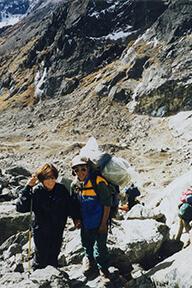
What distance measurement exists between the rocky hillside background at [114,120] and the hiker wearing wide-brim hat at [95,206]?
0.42 m

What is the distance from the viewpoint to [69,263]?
3938 millimetres

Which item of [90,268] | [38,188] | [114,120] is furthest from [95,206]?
[114,120]

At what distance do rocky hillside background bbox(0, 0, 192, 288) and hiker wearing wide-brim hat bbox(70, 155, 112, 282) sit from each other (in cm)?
42

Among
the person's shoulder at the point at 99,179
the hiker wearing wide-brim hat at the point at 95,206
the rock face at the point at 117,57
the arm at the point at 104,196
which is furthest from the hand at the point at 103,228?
the rock face at the point at 117,57

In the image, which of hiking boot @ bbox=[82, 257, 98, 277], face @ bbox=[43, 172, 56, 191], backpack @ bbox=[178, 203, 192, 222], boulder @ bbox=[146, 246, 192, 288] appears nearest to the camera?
boulder @ bbox=[146, 246, 192, 288]

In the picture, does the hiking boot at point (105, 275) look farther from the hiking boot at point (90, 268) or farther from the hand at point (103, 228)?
the hand at point (103, 228)

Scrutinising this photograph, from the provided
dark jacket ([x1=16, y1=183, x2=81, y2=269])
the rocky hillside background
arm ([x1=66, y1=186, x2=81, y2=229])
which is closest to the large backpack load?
the rocky hillside background

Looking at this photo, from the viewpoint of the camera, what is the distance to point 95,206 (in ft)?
9.89

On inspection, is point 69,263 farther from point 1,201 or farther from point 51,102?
point 51,102

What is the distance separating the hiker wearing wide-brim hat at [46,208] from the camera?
2.85 metres

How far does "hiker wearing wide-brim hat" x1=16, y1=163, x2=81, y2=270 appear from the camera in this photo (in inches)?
112

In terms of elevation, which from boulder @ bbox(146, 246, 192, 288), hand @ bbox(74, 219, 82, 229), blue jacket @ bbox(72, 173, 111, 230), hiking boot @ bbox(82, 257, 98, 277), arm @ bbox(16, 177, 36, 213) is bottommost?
hiking boot @ bbox(82, 257, 98, 277)

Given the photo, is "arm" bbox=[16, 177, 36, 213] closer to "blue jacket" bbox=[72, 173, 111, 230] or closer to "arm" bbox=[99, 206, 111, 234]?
"blue jacket" bbox=[72, 173, 111, 230]

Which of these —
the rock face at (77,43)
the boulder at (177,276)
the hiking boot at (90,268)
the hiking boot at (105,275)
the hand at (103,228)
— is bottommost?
the hiking boot at (90,268)
